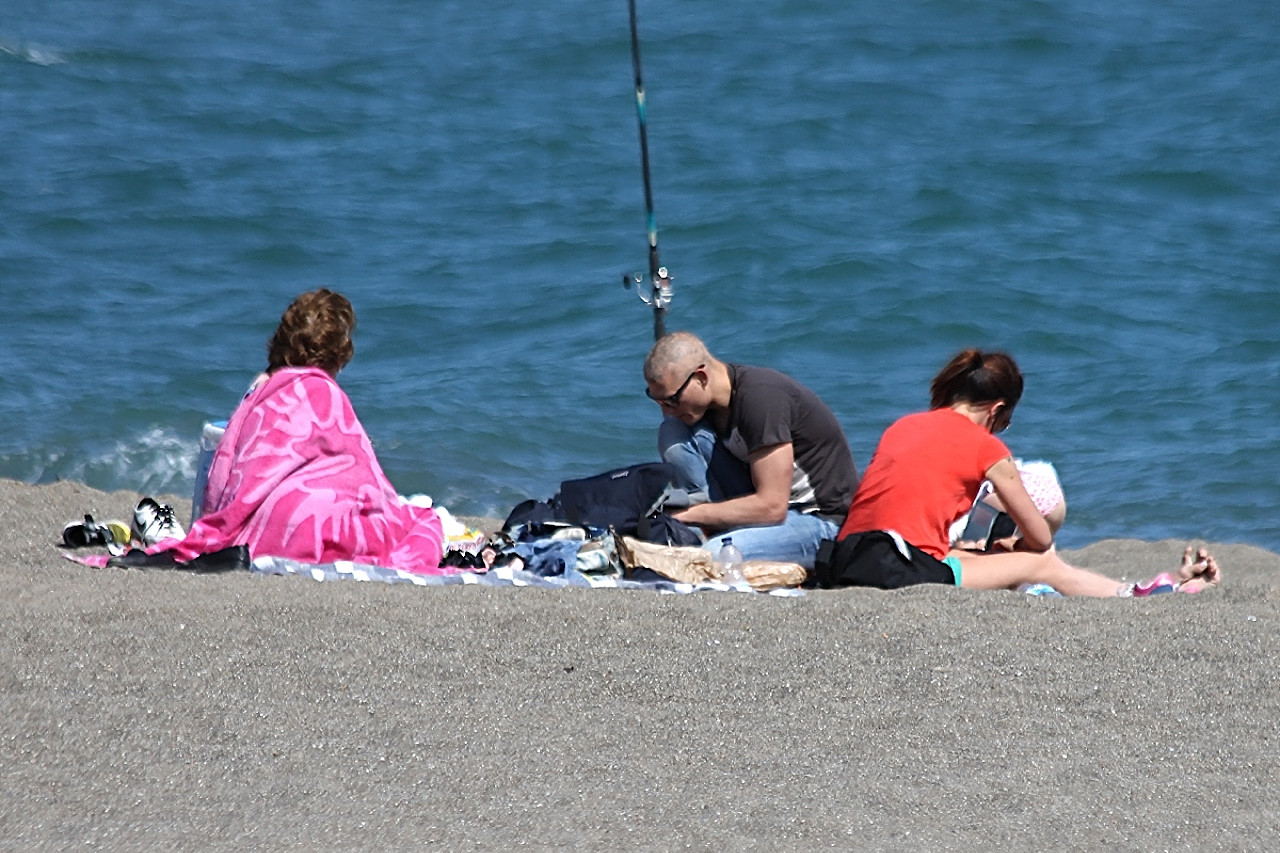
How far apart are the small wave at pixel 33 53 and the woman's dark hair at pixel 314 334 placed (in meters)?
13.6

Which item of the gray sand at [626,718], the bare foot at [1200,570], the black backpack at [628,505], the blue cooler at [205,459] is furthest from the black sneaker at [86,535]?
the bare foot at [1200,570]

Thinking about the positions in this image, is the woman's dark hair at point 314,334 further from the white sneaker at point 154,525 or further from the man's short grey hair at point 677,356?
the man's short grey hair at point 677,356

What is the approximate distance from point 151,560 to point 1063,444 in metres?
5.53

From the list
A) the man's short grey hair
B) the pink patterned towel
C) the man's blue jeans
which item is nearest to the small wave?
the pink patterned towel

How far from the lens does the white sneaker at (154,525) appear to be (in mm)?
5457

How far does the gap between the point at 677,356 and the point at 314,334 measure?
1.22 meters

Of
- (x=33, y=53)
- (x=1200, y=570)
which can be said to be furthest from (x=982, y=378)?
(x=33, y=53)

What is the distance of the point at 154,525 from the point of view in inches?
217

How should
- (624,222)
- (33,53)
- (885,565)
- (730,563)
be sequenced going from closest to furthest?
1. (885,565)
2. (730,563)
3. (624,222)
4. (33,53)

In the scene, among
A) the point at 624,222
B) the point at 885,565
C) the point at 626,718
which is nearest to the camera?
the point at 626,718

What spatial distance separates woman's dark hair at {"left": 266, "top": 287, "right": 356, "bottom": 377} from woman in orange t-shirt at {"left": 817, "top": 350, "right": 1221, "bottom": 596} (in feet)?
5.87

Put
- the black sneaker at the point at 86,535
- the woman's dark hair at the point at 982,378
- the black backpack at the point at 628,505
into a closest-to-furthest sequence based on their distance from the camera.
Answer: the woman's dark hair at the point at 982,378 < the black backpack at the point at 628,505 < the black sneaker at the point at 86,535

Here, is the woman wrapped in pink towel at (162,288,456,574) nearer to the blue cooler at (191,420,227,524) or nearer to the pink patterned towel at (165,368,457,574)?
the pink patterned towel at (165,368,457,574)

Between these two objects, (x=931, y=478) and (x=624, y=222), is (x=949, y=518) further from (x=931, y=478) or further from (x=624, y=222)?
(x=624, y=222)
